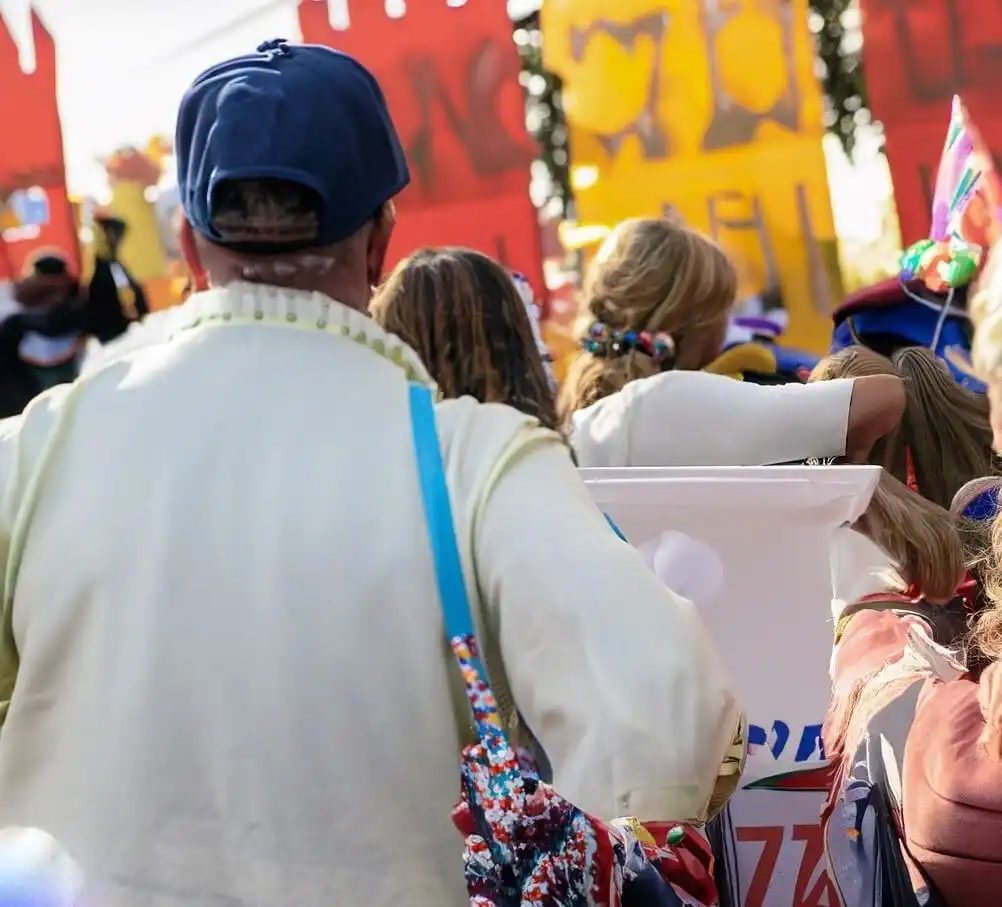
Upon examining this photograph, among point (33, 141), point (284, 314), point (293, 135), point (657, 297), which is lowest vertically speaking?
point (657, 297)

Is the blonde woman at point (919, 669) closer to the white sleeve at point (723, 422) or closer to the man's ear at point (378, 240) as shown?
the white sleeve at point (723, 422)

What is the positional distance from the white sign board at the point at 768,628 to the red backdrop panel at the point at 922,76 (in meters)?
3.64

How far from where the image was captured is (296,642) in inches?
45.6

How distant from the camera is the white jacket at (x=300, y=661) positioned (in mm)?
1132

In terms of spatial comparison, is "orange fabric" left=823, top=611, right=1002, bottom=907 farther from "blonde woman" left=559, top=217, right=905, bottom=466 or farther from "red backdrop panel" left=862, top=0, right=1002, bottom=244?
"red backdrop panel" left=862, top=0, right=1002, bottom=244

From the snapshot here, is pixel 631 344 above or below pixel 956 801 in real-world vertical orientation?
above

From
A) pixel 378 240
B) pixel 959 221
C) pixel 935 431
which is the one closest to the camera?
pixel 378 240

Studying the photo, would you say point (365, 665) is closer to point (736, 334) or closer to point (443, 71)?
point (736, 334)

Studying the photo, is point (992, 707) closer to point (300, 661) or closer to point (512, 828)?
Result: point (512, 828)

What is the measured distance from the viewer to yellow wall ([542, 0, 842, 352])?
224 inches

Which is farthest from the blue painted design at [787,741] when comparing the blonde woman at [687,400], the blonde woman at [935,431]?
the blonde woman at [935,431]

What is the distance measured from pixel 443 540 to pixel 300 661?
161 millimetres

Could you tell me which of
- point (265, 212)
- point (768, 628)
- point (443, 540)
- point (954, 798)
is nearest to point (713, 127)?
point (768, 628)

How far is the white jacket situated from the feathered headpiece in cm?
161
